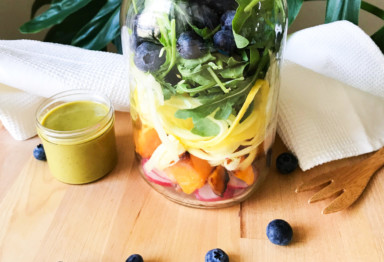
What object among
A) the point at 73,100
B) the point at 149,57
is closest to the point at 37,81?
the point at 73,100

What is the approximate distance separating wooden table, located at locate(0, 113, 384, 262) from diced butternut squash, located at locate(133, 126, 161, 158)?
6cm

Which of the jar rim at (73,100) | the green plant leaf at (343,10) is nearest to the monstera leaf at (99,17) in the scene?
the green plant leaf at (343,10)

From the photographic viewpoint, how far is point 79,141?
629 millimetres

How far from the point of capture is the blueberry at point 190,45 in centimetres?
50

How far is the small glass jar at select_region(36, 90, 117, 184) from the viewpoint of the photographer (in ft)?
2.07

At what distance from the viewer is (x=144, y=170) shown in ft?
2.21

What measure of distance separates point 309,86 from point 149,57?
0.37m

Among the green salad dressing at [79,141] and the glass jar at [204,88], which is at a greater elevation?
the glass jar at [204,88]

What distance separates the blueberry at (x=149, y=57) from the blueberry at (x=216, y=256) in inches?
9.5

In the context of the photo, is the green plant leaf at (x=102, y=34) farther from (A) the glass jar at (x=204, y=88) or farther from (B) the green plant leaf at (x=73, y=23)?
(A) the glass jar at (x=204, y=88)

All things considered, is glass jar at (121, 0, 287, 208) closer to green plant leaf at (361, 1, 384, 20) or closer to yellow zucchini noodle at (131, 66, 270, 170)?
yellow zucchini noodle at (131, 66, 270, 170)

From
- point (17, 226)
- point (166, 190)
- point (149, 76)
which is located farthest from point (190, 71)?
point (17, 226)

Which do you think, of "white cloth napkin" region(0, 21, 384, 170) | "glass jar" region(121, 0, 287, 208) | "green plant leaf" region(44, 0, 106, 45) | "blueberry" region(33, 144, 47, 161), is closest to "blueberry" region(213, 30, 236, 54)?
"glass jar" region(121, 0, 287, 208)

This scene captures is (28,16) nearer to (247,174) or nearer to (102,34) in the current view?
→ (102,34)
